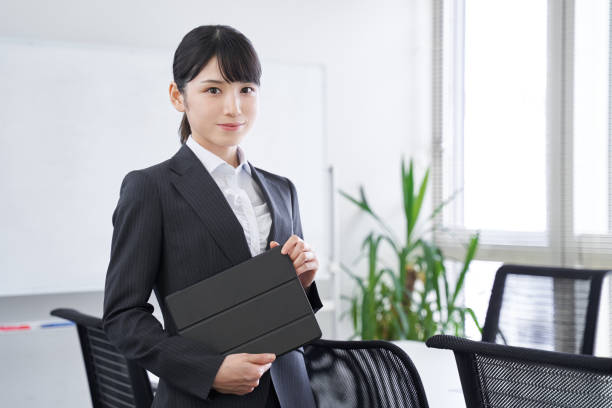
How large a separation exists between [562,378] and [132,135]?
7.84 feet

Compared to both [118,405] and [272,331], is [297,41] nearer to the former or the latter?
[118,405]

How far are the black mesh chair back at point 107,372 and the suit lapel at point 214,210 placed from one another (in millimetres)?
496

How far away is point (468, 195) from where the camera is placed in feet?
12.4

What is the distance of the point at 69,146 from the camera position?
111 inches

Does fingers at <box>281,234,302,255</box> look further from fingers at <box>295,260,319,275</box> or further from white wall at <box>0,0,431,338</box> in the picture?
white wall at <box>0,0,431,338</box>

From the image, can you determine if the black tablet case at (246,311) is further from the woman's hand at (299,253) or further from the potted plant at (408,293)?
the potted plant at (408,293)

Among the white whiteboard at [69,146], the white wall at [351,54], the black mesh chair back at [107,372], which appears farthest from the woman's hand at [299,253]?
the white wall at [351,54]

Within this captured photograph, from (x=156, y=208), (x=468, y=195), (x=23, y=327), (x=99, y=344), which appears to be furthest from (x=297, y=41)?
(x=156, y=208)

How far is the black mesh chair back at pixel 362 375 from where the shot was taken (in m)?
1.07

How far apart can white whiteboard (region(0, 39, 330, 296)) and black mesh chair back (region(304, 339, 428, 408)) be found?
6.10 ft

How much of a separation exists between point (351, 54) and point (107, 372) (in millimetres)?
2666

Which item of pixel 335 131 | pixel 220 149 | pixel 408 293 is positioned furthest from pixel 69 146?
pixel 220 149

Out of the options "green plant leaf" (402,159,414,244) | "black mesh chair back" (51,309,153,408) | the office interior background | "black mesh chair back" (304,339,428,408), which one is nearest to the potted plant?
"green plant leaf" (402,159,414,244)

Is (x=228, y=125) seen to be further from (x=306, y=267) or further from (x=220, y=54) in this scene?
(x=306, y=267)
